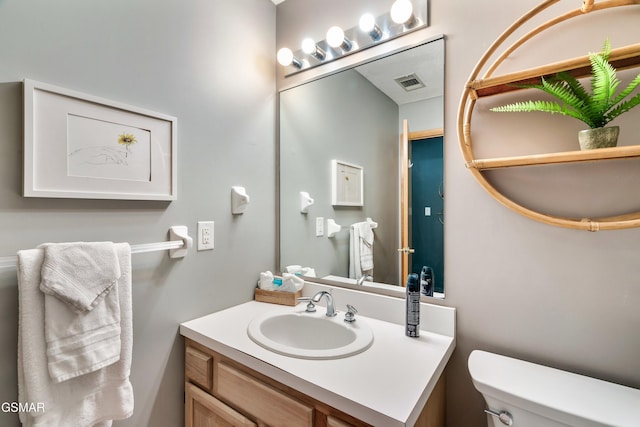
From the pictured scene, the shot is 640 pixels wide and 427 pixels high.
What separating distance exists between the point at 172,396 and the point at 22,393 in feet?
1.75

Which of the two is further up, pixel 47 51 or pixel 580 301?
pixel 47 51

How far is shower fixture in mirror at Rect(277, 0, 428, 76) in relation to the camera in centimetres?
117

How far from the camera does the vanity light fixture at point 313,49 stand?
144cm

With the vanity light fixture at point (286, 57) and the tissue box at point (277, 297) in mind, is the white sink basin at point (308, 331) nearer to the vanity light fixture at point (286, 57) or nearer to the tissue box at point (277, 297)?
the tissue box at point (277, 297)

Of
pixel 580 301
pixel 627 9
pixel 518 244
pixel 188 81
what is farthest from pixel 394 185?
pixel 188 81

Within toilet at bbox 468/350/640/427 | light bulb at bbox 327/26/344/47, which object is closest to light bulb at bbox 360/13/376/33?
light bulb at bbox 327/26/344/47

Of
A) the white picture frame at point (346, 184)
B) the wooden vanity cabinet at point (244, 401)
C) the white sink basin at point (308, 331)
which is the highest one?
the white picture frame at point (346, 184)

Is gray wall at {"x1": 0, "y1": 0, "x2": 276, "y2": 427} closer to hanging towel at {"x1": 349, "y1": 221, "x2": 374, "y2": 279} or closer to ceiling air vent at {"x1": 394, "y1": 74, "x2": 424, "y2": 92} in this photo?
hanging towel at {"x1": 349, "y1": 221, "x2": 374, "y2": 279}

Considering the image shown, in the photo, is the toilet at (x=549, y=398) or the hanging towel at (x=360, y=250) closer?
the toilet at (x=549, y=398)

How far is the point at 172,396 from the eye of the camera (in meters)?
1.19

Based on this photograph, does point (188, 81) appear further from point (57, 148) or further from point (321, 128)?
point (321, 128)

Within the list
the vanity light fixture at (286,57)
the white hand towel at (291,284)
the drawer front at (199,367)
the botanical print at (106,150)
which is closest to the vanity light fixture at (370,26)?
the vanity light fixture at (286,57)

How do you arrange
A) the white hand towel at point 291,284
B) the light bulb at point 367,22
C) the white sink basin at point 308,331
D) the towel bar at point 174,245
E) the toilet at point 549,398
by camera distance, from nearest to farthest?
1. the toilet at point 549,398
2. the towel bar at point 174,245
3. the white sink basin at point 308,331
4. the light bulb at point 367,22
5. the white hand towel at point 291,284

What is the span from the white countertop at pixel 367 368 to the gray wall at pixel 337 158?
32 centimetres
